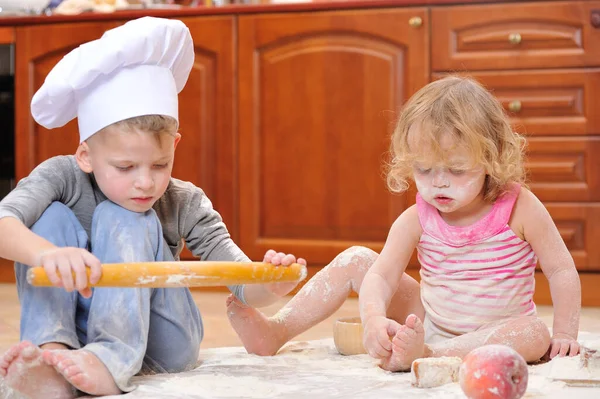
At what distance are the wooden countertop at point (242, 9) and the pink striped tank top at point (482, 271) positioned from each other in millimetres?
1055

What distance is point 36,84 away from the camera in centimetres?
264

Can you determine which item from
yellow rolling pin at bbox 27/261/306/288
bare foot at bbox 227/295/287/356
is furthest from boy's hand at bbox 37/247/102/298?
bare foot at bbox 227/295/287/356

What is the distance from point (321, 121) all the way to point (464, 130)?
1.13 meters

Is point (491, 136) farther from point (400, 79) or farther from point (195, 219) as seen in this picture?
point (400, 79)

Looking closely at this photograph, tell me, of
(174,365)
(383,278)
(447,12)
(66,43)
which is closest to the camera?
(174,365)

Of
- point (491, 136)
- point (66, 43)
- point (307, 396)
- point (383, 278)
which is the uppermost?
point (66, 43)

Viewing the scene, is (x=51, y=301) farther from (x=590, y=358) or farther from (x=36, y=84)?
(x=36, y=84)

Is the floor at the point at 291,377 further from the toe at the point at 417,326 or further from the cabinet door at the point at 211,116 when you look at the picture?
the cabinet door at the point at 211,116

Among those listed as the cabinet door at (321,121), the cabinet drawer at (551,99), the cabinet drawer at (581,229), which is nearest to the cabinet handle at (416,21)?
the cabinet door at (321,121)

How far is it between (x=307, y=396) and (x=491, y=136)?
51cm

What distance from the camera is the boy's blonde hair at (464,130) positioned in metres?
1.33

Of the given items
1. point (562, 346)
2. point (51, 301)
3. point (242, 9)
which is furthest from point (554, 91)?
point (51, 301)

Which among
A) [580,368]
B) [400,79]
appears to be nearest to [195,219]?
[580,368]

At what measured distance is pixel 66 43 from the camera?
260 centimetres
